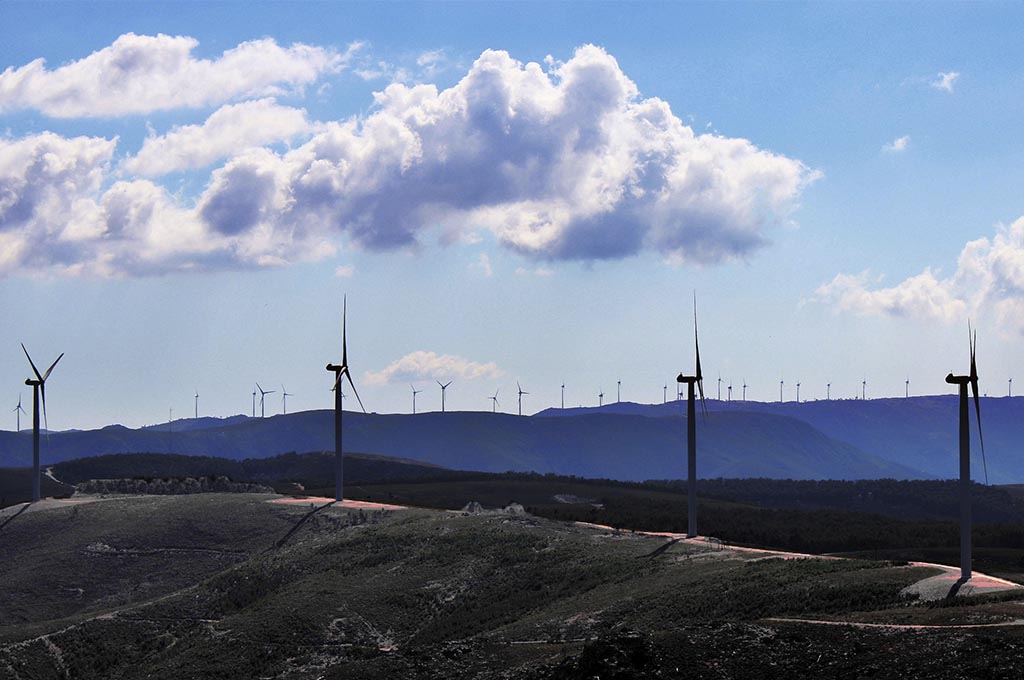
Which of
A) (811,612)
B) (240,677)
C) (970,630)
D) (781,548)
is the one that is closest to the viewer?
(970,630)

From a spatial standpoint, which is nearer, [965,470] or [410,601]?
[965,470]

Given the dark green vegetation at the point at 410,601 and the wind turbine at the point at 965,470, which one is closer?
the dark green vegetation at the point at 410,601

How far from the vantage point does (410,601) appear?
8425 centimetres

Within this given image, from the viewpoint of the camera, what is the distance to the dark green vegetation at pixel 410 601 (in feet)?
165

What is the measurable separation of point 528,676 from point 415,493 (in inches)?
5031

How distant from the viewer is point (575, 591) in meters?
79.2

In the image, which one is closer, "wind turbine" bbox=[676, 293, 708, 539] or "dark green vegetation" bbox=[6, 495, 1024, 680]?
"dark green vegetation" bbox=[6, 495, 1024, 680]

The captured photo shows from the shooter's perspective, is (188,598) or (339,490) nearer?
(188,598)

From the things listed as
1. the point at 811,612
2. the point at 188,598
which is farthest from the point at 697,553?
the point at 188,598

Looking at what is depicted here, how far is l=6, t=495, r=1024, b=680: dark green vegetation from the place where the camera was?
5025cm

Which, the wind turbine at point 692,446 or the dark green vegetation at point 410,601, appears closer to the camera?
the dark green vegetation at point 410,601

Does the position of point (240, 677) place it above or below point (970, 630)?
below

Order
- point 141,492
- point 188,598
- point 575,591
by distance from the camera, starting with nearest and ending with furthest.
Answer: point 575,591 → point 188,598 → point 141,492

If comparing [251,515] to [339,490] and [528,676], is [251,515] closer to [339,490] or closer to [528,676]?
[339,490]
